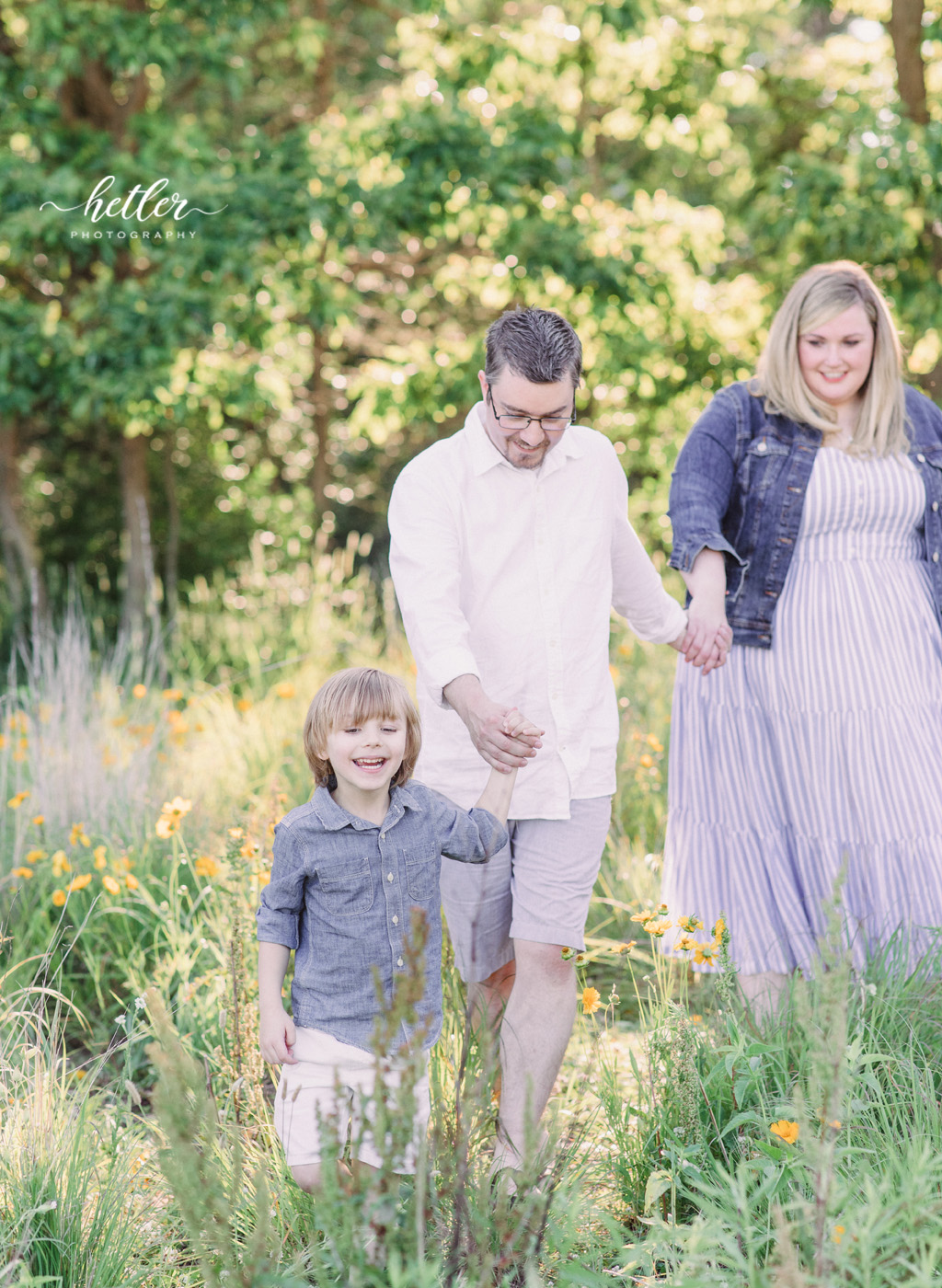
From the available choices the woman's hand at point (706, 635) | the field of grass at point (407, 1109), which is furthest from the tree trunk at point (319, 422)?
the woman's hand at point (706, 635)

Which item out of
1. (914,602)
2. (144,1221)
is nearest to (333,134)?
(914,602)

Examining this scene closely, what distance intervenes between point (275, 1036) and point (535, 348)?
1.30m

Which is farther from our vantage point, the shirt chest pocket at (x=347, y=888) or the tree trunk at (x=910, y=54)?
the tree trunk at (x=910, y=54)

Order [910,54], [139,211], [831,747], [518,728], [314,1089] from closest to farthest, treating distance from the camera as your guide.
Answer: [518,728]
[314,1089]
[831,747]
[139,211]
[910,54]

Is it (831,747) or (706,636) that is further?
(831,747)

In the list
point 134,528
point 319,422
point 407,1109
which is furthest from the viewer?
point 319,422

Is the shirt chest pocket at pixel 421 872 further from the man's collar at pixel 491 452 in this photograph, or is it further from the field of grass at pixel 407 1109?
the man's collar at pixel 491 452

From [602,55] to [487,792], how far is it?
270 inches

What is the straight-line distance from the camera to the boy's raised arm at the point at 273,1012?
7.04 feet

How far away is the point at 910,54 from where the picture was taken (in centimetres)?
738

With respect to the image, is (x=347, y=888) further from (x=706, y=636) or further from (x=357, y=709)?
(x=706, y=636)

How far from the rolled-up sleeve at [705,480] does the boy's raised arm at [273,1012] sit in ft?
4.57

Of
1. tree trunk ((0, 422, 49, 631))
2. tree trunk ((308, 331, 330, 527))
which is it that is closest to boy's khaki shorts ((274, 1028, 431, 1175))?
tree trunk ((0, 422, 49, 631))

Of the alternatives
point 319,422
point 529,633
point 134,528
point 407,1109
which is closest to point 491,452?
point 529,633
